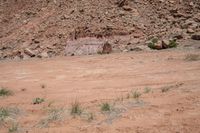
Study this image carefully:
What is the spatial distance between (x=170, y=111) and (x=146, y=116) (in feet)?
1.32

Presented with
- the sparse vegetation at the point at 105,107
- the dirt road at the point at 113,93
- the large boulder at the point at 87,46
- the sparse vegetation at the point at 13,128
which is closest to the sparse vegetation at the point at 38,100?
the dirt road at the point at 113,93

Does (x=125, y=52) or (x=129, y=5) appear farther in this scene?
(x=129, y=5)

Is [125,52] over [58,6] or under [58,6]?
under

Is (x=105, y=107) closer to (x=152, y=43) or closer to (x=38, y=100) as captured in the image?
(x=38, y=100)

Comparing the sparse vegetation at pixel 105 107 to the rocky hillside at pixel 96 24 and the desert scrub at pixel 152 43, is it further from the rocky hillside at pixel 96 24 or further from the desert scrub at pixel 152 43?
the rocky hillside at pixel 96 24

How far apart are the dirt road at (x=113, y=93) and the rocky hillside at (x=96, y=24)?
3.62 m

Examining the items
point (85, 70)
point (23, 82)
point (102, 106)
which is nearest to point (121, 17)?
point (85, 70)

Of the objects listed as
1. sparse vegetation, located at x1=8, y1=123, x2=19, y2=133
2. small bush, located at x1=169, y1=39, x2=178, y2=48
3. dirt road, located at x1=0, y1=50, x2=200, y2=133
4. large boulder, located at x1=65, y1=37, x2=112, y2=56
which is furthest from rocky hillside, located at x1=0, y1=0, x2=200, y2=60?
sparse vegetation, located at x1=8, y1=123, x2=19, y2=133

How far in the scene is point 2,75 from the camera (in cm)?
1355

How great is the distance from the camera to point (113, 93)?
8805 millimetres

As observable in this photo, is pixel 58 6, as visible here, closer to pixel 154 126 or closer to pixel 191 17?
pixel 191 17

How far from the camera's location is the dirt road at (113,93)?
6.45m

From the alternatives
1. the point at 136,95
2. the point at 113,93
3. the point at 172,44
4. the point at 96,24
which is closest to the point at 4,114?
the point at 113,93

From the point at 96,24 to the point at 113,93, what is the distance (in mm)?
A: 11256
